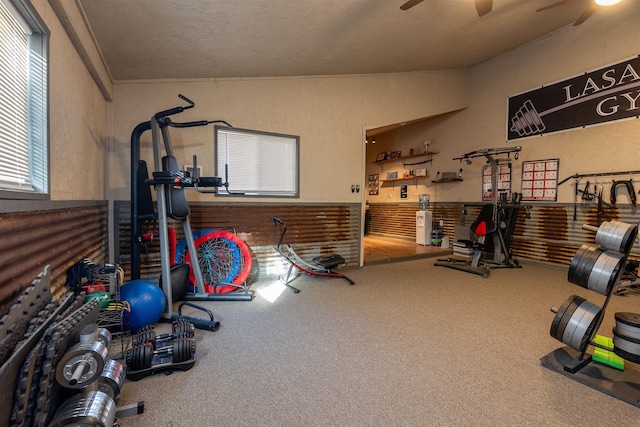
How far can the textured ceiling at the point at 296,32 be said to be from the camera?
280cm

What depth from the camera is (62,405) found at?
4.02 ft

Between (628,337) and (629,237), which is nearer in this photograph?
(628,337)

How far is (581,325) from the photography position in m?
1.98

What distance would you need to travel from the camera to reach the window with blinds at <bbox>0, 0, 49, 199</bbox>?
1.62m

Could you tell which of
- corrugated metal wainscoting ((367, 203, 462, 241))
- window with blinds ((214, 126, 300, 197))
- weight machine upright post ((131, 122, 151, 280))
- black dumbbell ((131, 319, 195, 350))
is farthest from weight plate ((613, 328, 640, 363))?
corrugated metal wainscoting ((367, 203, 462, 241))

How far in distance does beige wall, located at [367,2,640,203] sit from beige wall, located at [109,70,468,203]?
1.01m

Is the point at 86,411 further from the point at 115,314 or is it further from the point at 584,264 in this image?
the point at 584,264

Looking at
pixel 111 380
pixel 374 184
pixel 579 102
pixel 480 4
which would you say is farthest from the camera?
pixel 374 184

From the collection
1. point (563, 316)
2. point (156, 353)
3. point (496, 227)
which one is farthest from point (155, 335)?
point (496, 227)

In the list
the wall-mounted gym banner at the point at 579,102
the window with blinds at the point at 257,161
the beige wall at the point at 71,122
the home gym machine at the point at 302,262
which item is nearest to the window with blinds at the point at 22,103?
the beige wall at the point at 71,122

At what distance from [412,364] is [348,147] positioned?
366 cm

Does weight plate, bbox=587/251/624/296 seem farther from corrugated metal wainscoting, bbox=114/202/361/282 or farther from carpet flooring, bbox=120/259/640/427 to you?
corrugated metal wainscoting, bbox=114/202/361/282

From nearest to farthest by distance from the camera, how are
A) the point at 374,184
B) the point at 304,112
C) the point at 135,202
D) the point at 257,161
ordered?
the point at 135,202 → the point at 257,161 → the point at 304,112 → the point at 374,184

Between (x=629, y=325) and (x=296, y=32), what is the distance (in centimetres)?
393
